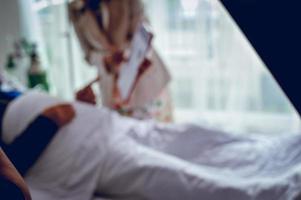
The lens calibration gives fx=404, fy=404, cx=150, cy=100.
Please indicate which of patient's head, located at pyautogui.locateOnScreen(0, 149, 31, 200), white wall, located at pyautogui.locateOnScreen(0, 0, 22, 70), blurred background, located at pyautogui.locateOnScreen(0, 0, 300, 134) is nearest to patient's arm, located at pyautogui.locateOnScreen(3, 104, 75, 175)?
patient's head, located at pyautogui.locateOnScreen(0, 149, 31, 200)

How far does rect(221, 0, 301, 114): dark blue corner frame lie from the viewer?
652 millimetres

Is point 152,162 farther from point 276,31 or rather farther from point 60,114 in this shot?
point 276,31

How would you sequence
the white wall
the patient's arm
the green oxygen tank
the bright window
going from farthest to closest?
the white wall
the bright window
the green oxygen tank
the patient's arm

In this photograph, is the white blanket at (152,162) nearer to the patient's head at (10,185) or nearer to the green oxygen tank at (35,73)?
the patient's head at (10,185)

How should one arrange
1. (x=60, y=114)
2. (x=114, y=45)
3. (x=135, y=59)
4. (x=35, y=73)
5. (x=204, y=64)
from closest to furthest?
(x=60, y=114), (x=135, y=59), (x=114, y=45), (x=35, y=73), (x=204, y=64)

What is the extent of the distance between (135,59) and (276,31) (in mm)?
1066

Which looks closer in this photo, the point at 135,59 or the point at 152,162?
the point at 152,162

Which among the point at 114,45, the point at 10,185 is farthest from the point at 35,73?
the point at 10,185

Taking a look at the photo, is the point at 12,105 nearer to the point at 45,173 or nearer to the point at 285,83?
the point at 45,173

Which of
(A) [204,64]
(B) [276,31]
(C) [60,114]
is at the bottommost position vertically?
(A) [204,64]

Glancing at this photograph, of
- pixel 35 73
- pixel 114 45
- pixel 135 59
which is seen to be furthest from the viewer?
pixel 35 73

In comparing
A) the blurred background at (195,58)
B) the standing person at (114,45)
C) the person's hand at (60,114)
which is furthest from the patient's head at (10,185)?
the blurred background at (195,58)

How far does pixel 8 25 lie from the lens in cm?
267

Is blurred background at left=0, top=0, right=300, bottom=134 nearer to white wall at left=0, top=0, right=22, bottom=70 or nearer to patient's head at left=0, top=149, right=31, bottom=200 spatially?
white wall at left=0, top=0, right=22, bottom=70
